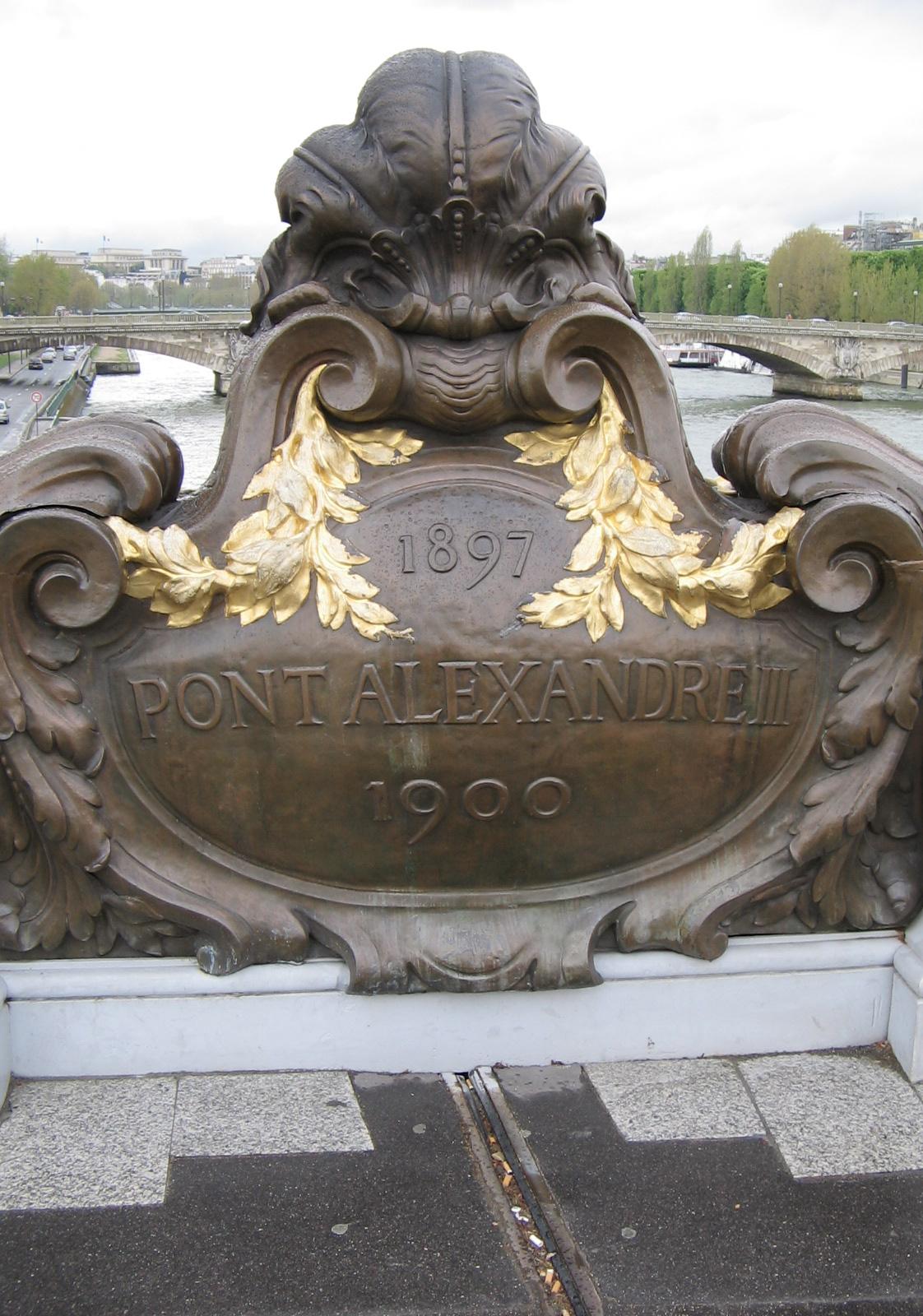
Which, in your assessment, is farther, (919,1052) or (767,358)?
(767,358)

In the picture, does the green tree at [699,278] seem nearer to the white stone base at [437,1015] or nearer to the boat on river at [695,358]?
the boat on river at [695,358]

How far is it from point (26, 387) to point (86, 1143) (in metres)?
45.9

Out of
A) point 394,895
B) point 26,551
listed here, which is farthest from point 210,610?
point 394,895

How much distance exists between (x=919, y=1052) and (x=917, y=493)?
4.14 ft

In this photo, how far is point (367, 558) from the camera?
271 centimetres

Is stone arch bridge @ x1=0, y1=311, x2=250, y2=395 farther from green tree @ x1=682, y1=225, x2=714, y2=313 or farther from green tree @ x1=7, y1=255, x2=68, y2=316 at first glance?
green tree @ x1=682, y1=225, x2=714, y2=313

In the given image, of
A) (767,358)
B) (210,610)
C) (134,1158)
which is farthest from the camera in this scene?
(767,358)

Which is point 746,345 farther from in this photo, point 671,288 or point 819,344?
point 671,288

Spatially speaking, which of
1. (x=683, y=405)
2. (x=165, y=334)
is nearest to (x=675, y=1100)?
(x=683, y=405)

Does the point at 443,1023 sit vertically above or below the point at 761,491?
below

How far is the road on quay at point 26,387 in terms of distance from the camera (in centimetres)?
2838

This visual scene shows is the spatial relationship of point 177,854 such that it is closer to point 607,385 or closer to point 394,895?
point 394,895

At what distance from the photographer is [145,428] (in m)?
2.86

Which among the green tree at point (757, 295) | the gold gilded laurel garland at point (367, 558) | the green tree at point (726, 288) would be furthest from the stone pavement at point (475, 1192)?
the green tree at point (726, 288)
